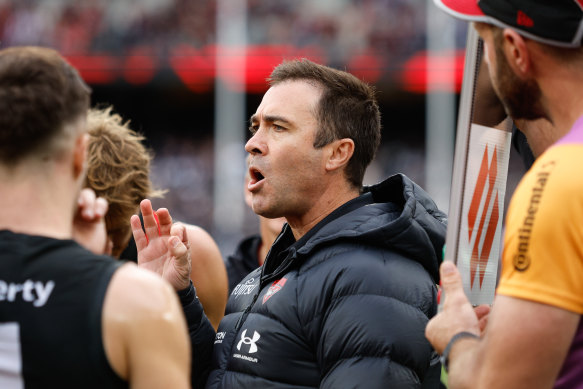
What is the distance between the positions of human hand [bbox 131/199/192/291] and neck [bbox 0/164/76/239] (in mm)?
1121

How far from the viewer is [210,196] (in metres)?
18.3

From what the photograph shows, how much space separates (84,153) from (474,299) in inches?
48.0

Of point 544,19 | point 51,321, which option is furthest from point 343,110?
point 51,321

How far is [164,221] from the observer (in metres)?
3.07

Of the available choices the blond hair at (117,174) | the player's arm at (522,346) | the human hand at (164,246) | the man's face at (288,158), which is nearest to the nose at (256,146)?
the man's face at (288,158)

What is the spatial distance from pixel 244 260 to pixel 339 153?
2336 mm

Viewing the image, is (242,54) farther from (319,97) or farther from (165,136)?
(319,97)

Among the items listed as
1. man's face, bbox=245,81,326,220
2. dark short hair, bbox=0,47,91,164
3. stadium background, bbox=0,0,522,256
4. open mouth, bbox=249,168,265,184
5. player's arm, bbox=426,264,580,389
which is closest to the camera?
player's arm, bbox=426,264,580,389

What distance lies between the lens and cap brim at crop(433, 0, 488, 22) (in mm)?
2000

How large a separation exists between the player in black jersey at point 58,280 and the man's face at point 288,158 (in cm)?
143

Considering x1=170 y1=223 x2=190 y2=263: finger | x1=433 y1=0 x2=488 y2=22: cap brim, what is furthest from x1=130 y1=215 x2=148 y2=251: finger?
x1=433 y1=0 x2=488 y2=22: cap brim

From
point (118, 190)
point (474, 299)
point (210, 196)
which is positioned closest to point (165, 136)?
point (210, 196)

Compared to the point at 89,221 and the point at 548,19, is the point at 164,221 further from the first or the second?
the point at 548,19

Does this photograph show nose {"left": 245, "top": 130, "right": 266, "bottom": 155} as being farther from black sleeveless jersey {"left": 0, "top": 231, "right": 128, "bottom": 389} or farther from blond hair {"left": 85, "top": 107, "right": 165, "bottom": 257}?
black sleeveless jersey {"left": 0, "top": 231, "right": 128, "bottom": 389}
